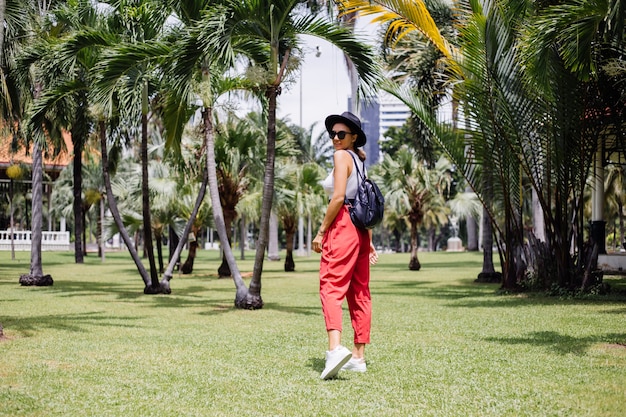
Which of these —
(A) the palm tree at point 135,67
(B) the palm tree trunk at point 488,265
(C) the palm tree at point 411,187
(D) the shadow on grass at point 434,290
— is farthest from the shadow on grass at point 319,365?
(C) the palm tree at point 411,187

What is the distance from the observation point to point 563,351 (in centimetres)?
720

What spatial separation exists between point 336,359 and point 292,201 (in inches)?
756

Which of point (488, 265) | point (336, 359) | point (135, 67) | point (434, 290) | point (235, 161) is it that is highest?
point (135, 67)

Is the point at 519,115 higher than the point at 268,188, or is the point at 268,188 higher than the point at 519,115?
the point at 519,115

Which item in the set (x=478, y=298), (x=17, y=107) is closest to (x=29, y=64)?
(x=17, y=107)

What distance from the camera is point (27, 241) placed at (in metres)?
42.8

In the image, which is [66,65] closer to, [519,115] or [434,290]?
[519,115]

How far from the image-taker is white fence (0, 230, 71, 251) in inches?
1679

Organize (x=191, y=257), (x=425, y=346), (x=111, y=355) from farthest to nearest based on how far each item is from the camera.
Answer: (x=191, y=257)
(x=425, y=346)
(x=111, y=355)

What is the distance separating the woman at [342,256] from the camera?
580 centimetres

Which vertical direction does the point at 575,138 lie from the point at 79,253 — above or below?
above

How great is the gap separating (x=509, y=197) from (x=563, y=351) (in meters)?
8.02

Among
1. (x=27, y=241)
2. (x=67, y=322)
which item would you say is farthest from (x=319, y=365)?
(x=27, y=241)

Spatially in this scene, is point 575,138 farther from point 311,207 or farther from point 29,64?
point 311,207
